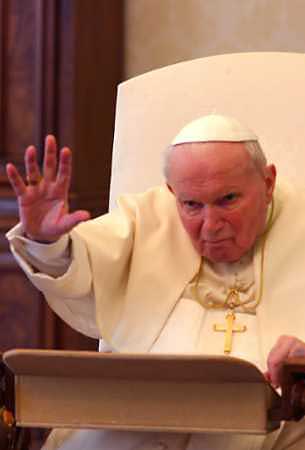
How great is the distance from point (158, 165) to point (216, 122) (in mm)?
423

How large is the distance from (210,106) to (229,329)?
2.27ft

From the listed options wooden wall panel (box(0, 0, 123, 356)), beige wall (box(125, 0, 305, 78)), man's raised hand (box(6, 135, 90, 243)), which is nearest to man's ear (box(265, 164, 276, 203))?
man's raised hand (box(6, 135, 90, 243))

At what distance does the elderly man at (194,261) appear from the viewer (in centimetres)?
240

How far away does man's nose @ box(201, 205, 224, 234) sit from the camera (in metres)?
2.39

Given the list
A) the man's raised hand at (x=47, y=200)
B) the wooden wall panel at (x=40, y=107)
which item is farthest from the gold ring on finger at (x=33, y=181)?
the wooden wall panel at (x=40, y=107)

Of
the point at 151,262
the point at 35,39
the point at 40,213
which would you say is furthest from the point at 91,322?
the point at 35,39

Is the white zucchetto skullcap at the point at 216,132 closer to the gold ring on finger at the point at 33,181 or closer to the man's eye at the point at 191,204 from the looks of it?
the man's eye at the point at 191,204

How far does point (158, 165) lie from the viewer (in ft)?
9.52

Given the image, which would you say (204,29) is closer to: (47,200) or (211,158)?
(211,158)

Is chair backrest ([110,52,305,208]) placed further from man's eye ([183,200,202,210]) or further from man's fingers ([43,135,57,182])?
man's fingers ([43,135,57,182])

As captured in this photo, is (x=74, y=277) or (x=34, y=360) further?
(x=74, y=277)

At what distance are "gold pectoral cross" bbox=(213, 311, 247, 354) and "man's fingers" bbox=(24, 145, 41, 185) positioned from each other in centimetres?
61

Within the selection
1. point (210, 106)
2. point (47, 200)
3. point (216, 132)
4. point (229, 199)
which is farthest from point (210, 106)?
point (47, 200)

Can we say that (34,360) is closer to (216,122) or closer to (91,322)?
(91,322)
